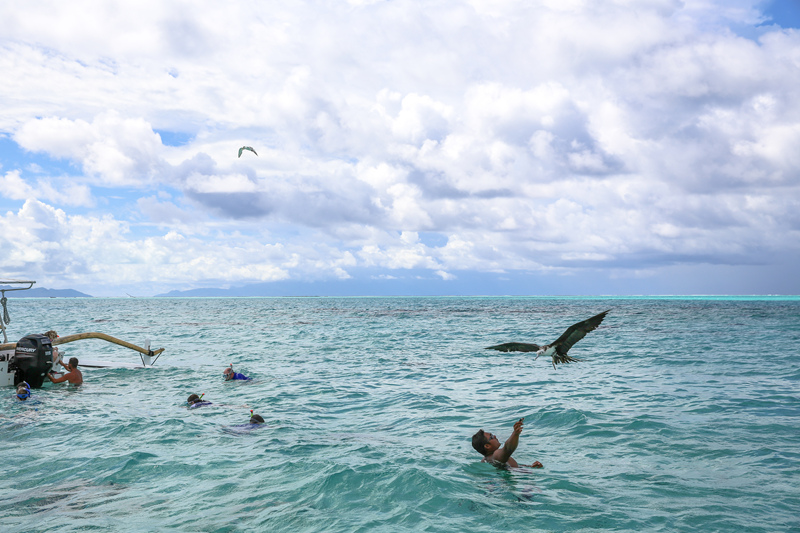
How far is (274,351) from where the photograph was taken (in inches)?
1303

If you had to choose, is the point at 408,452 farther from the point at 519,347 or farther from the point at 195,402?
the point at 195,402

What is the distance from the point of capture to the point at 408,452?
11.7m

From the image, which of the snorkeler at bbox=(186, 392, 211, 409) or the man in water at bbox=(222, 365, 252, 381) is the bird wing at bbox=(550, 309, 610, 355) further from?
the man in water at bbox=(222, 365, 252, 381)

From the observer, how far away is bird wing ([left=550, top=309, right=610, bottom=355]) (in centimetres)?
1030

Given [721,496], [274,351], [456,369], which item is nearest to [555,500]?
[721,496]

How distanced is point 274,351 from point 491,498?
84.7ft

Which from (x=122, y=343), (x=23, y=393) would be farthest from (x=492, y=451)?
(x=122, y=343)

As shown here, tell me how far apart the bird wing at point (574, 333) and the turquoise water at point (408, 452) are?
246 cm

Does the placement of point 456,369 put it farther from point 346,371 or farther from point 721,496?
point 721,496

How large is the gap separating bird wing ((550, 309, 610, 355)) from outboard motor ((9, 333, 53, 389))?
19295mm

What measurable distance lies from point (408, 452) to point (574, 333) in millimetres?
4530

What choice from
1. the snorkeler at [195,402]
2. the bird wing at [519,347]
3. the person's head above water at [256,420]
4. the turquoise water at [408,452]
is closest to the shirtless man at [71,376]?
the turquoise water at [408,452]

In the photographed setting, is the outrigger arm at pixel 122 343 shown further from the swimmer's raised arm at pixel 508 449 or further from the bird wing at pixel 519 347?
the swimmer's raised arm at pixel 508 449

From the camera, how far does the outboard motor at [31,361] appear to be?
19.7 m
